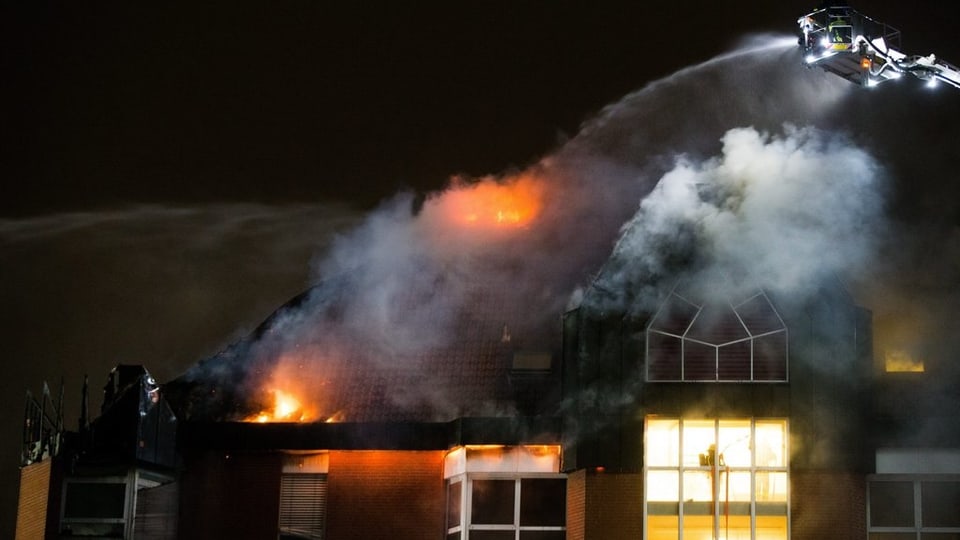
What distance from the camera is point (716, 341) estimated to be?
2970cm

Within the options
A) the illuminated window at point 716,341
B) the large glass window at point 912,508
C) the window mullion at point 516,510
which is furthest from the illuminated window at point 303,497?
the large glass window at point 912,508

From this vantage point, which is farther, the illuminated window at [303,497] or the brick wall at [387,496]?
the illuminated window at [303,497]

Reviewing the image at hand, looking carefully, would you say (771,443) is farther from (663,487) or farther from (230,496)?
(230,496)

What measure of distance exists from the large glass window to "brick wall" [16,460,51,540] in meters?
17.0

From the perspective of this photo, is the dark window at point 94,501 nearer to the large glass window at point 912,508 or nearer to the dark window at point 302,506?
the dark window at point 302,506

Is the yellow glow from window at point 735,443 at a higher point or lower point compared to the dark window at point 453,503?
higher

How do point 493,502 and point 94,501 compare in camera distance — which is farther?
point 94,501

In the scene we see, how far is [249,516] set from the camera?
3209 cm

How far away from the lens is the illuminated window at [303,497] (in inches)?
1261

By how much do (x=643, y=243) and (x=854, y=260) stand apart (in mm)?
4477

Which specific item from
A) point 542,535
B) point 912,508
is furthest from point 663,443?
point 912,508

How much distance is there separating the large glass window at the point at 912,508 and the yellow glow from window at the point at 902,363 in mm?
2419

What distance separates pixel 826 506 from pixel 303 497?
1099 cm

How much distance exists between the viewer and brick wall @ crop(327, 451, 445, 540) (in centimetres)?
3155
